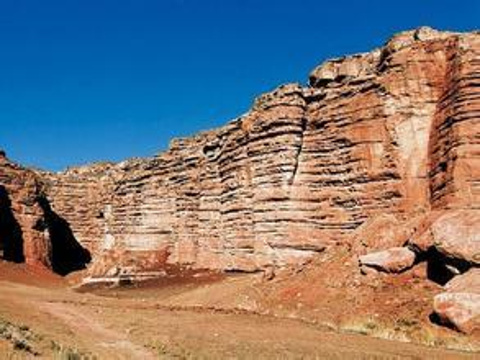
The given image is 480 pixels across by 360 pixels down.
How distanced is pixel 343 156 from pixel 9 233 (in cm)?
4291

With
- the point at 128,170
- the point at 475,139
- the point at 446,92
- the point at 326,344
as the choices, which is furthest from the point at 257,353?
the point at 128,170

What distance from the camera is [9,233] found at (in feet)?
231

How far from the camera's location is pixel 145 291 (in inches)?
1954

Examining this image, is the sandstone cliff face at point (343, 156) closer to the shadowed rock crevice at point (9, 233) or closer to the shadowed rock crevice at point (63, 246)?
the shadowed rock crevice at point (9, 233)

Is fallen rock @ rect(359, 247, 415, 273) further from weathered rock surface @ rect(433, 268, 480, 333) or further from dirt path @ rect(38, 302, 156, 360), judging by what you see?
dirt path @ rect(38, 302, 156, 360)

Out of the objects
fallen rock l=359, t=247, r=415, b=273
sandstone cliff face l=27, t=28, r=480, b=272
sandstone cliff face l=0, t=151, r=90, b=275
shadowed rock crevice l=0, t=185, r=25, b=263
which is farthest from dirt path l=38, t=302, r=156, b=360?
sandstone cliff face l=0, t=151, r=90, b=275

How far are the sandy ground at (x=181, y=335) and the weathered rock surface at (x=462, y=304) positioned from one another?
1.52 m

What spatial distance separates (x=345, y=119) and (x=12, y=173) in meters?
46.5

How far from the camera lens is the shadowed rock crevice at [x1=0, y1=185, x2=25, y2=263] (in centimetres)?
6900

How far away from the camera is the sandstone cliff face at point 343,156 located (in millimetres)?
33281

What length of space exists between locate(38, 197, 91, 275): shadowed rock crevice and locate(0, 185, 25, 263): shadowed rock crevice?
5.43 metres

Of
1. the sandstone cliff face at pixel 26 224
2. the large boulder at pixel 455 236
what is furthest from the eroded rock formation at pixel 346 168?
the sandstone cliff face at pixel 26 224

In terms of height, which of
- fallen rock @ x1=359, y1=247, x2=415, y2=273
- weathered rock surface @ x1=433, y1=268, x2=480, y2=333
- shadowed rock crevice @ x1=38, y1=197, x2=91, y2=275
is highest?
shadowed rock crevice @ x1=38, y1=197, x2=91, y2=275

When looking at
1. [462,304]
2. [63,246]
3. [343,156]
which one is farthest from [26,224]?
[462,304]
